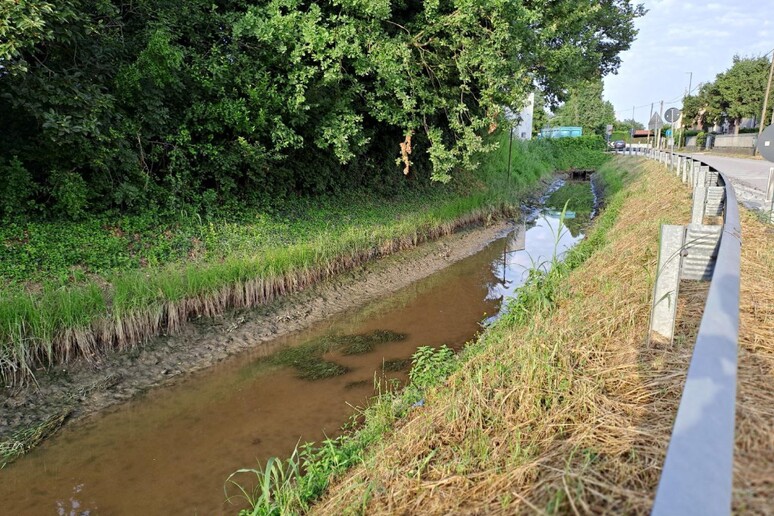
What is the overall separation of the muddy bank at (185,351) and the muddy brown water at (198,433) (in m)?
0.23

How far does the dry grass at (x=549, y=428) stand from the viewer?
2.48 m

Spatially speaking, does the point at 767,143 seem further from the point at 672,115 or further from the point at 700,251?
the point at 672,115

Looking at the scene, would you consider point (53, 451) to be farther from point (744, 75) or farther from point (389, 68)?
point (744, 75)

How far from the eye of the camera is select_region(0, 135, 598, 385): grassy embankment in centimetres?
626

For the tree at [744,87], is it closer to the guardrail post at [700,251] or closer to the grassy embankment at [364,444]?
the grassy embankment at [364,444]

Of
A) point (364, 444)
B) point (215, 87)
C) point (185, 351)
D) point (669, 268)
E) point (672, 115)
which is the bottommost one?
point (185, 351)

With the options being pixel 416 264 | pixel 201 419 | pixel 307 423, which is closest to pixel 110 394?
pixel 201 419

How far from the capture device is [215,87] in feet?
32.4

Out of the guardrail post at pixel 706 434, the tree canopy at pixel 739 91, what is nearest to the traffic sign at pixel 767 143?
the guardrail post at pixel 706 434

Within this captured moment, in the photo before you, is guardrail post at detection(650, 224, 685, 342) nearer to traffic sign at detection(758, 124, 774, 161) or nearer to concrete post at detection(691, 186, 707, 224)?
concrete post at detection(691, 186, 707, 224)

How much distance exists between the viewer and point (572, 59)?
687 inches

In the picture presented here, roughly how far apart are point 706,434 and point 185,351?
708 cm

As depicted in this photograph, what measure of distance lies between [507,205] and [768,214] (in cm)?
1130

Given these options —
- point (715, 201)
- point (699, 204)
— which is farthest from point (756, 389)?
point (715, 201)
